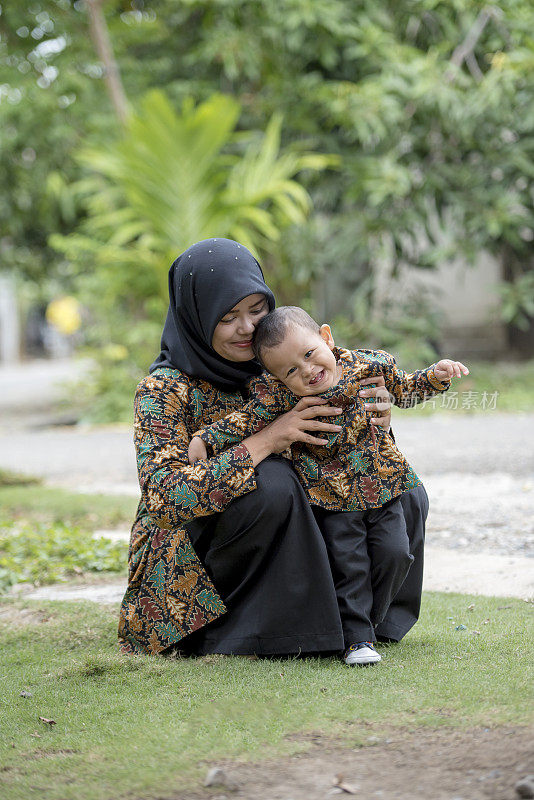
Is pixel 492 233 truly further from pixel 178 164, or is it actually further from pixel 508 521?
pixel 508 521

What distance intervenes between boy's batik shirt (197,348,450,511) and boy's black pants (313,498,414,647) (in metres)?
0.06

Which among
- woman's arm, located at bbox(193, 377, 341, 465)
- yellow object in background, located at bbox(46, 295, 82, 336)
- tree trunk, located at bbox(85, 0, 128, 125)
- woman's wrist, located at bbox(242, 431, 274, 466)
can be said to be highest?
tree trunk, located at bbox(85, 0, 128, 125)

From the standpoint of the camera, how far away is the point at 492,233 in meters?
8.95

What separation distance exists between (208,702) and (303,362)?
96 cm

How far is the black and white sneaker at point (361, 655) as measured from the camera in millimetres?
2752

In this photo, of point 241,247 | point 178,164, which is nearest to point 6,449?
point 178,164

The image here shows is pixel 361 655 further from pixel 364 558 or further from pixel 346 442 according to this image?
pixel 346 442

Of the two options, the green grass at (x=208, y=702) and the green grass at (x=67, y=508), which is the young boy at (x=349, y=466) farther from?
the green grass at (x=67, y=508)

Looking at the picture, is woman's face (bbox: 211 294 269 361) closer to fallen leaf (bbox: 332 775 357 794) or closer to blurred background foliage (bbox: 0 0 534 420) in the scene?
fallen leaf (bbox: 332 775 357 794)

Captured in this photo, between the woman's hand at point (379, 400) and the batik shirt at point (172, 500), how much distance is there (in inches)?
16.1

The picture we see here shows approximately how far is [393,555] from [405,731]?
685 millimetres

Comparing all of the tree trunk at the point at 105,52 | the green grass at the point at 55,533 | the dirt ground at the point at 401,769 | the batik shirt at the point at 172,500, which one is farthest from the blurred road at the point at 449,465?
the tree trunk at the point at 105,52

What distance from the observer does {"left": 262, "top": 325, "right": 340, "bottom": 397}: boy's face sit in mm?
2734

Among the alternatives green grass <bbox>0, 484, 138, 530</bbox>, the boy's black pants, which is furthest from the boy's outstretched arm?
green grass <bbox>0, 484, 138, 530</bbox>
